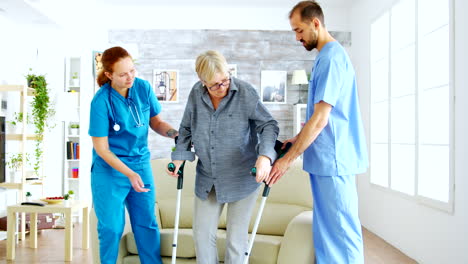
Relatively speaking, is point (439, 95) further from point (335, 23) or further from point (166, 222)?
point (335, 23)

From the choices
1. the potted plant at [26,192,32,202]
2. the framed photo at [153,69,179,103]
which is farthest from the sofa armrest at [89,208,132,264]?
the framed photo at [153,69,179,103]

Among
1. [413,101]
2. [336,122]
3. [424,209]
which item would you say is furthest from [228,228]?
[413,101]

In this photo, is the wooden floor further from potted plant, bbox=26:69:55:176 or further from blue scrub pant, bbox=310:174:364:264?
blue scrub pant, bbox=310:174:364:264

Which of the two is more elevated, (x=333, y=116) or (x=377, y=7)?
(x=377, y=7)

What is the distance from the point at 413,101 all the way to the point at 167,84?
393 centimetres

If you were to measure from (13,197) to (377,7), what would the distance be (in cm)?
513

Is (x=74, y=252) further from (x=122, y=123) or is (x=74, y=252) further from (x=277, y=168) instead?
(x=277, y=168)

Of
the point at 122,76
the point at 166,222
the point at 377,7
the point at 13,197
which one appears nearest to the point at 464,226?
the point at 166,222

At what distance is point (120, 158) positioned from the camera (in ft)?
8.80

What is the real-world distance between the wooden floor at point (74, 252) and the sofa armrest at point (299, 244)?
1.84 m

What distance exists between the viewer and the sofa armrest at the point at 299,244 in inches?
99.3

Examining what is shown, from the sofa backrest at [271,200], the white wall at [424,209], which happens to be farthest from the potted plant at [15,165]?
the white wall at [424,209]

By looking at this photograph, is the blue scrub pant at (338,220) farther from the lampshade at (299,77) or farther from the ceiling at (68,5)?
the lampshade at (299,77)

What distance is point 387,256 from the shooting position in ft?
14.5
